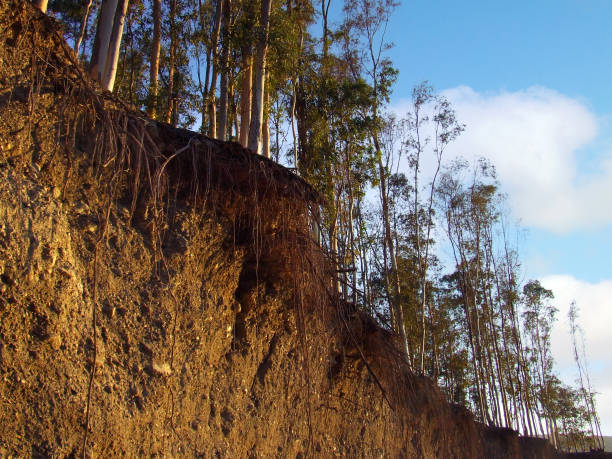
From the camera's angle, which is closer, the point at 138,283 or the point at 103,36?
the point at 138,283

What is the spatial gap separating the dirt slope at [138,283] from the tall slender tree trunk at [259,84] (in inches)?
102

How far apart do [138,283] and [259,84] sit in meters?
5.51

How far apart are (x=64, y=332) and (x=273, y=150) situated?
45.1 ft

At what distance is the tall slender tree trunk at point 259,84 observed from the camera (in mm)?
8312

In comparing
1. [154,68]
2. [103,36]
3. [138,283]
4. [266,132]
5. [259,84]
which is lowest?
[138,283]

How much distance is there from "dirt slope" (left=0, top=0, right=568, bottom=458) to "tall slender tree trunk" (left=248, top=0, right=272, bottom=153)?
2.58 m

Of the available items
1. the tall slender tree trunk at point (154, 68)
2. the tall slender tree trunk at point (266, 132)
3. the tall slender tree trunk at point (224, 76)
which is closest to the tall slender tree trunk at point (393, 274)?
the tall slender tree trunk at point (266, 132)

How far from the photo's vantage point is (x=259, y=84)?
357 inches

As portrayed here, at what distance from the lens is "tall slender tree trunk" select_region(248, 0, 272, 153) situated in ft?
27.3

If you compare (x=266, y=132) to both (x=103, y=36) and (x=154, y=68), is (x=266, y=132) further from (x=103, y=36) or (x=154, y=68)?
(x=103, y=36)

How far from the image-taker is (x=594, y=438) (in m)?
37.3

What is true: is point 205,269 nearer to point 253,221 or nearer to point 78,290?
point 253,221

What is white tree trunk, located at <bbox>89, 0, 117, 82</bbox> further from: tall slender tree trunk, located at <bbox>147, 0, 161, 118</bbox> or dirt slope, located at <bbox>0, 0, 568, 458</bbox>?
tall slender tree trunk, located at <bbox>147, 0, 161, 118</bbox>

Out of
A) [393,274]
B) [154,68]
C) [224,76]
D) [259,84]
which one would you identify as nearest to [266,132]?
[224,76]
